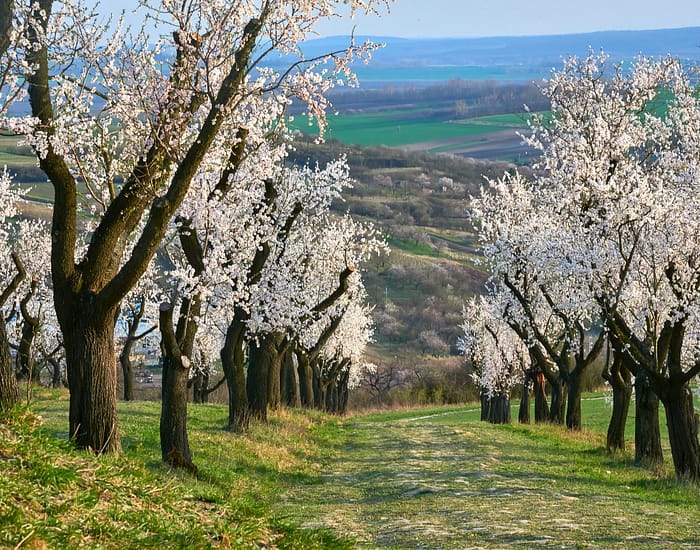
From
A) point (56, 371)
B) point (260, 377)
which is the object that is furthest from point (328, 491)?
point (56, 371)

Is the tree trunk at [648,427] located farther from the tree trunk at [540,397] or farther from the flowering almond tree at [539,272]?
the tree trunk at [540,397]

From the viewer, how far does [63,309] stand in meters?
13.4

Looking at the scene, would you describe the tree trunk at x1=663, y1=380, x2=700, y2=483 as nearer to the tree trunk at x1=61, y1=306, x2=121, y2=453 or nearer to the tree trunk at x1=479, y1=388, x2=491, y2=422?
the tree trunk at x1=61, y1=306, x2=121, y2=453

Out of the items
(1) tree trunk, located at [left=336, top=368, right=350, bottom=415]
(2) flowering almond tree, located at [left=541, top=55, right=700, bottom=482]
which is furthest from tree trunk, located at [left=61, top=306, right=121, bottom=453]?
(1) tree trunk, located at [left=336, top=368, right=350, bottom=415]

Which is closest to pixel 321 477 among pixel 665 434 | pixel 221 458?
pixel 221 458

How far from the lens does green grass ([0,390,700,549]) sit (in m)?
8.63

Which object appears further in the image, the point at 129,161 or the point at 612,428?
the point at 612,428

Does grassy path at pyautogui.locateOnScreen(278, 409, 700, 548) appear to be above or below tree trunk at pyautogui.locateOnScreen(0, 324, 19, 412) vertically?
below

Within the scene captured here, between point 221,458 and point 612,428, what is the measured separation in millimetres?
14791

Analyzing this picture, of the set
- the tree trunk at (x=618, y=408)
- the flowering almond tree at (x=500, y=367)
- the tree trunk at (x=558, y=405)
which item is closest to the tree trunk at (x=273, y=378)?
the tree trunk at (x=618, y=408)

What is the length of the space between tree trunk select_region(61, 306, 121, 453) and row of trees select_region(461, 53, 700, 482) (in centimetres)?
1344

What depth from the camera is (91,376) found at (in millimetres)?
13367

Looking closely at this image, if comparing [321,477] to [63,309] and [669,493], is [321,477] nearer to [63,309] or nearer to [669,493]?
[669,493]

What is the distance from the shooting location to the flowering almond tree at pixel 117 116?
13180 millimetres
